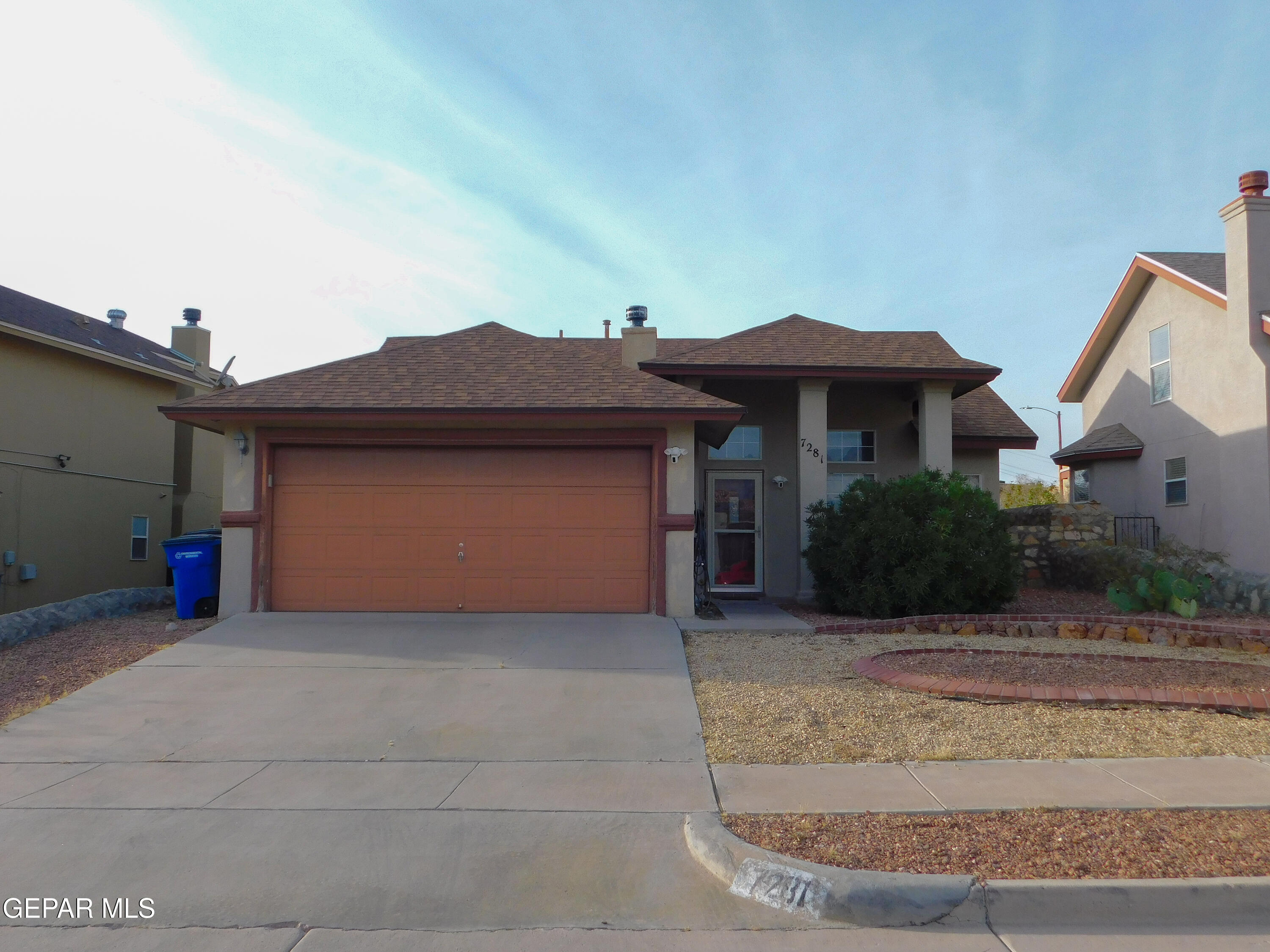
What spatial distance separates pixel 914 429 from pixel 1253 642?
265 inches

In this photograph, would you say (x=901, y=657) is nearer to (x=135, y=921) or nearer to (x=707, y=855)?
(x=707, y=855)

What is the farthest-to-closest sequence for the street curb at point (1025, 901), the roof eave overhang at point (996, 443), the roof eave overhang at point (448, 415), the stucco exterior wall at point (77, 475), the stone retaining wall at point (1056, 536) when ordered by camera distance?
the roof eave overhang at point (996, 443)
the stone retaining wall at point (1056, 536)
the stucco exterior wall at point (77, 475)
the roof eave overhang at point (448, 415)
the street curb at point (1025, 901)

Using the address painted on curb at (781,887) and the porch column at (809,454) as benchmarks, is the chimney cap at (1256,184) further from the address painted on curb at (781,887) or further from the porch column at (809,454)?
the address painted on curb at (781,887)

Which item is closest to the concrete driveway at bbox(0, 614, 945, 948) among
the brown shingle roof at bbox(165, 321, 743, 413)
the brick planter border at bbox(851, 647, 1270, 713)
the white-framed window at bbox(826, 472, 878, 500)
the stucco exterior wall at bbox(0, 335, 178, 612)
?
the brick planter border at bbox(851, 647, 1270, 713)

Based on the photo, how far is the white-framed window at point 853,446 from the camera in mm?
15766

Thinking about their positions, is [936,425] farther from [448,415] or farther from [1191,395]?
[448,415]

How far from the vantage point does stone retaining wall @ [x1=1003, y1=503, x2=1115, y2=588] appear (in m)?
16.1

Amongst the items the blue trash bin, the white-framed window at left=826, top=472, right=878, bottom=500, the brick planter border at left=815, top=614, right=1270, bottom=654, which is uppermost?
the white-framed window at left=826, top=472, right=878, bottom=500

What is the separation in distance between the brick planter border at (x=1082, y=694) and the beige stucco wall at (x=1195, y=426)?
7708mm

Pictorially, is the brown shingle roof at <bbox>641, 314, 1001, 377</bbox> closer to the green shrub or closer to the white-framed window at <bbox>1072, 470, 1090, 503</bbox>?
the green shrub

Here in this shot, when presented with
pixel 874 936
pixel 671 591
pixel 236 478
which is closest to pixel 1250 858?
pixel 874 936

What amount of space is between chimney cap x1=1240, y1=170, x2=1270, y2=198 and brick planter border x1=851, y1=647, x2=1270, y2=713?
9755 mm

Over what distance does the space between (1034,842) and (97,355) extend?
17589 mm

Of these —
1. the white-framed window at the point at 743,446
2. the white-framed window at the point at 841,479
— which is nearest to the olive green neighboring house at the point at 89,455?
the white-framed window at the point at 743,446
